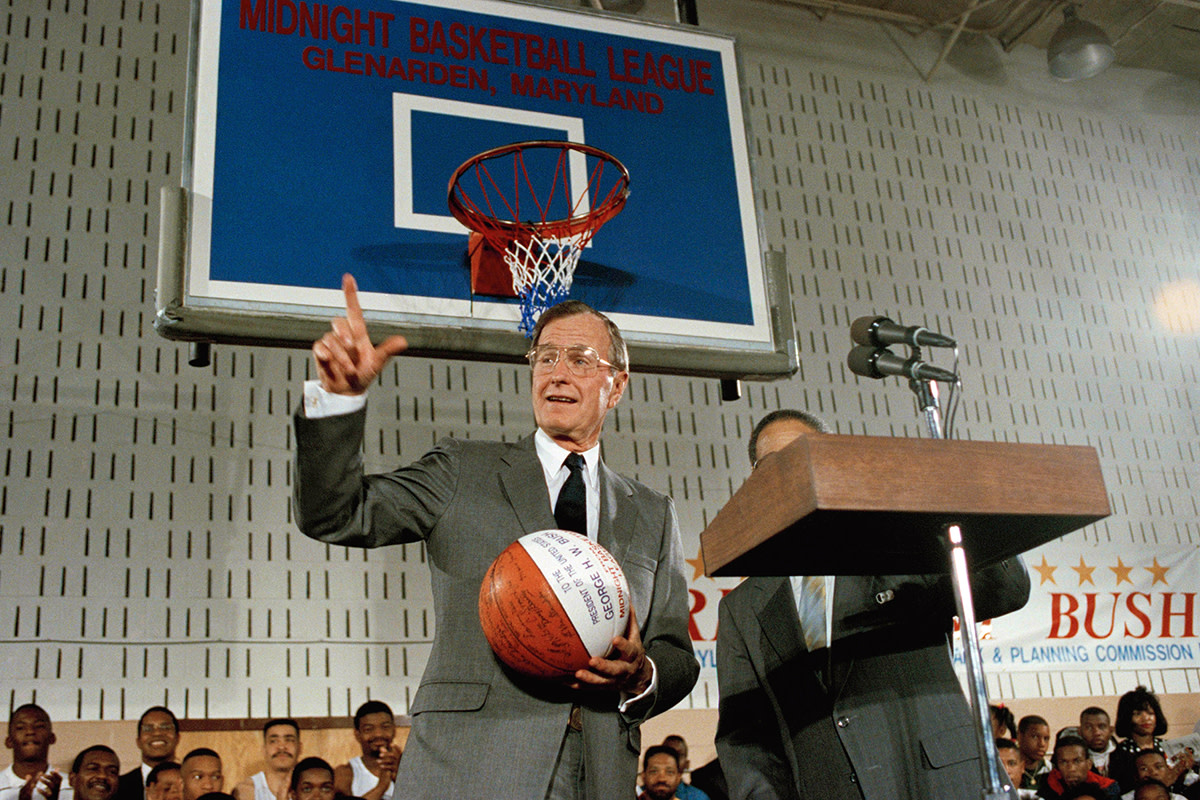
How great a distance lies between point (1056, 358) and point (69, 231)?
24.2 ft

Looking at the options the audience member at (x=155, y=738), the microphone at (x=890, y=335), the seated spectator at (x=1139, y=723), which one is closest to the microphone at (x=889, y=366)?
the microphone at (x=890, y=335)

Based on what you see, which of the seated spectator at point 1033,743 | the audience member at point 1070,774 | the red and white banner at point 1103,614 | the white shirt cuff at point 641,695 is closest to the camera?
the white shirt cuff at point 641,695

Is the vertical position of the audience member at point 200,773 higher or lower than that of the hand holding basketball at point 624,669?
lower

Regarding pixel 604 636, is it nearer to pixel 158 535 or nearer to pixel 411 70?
pixel 411 70

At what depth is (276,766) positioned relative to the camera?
585 cm

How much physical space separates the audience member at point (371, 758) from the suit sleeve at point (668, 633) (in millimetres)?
3818

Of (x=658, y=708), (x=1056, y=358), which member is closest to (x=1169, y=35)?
(x=1056, y=358)

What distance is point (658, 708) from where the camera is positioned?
88.2 inches

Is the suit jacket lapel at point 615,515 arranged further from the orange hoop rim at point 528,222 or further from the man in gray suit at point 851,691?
the orange hoop rim at point 528,222

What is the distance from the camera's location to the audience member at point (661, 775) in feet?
18.4

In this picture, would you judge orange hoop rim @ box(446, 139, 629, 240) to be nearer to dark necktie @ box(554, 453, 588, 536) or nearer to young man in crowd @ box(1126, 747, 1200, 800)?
dark necktie @ box(554, 453, 588, 536)

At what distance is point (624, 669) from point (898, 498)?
61 centimetres

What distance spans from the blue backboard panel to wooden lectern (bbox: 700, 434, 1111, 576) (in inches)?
65.1

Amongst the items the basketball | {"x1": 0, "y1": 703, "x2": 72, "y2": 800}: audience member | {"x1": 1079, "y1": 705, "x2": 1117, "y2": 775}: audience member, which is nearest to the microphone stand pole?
the basketball
